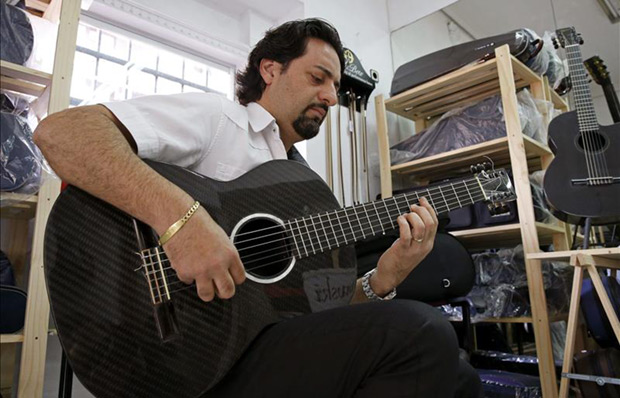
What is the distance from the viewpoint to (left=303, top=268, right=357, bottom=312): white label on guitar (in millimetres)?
811

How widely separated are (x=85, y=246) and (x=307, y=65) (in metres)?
0.85

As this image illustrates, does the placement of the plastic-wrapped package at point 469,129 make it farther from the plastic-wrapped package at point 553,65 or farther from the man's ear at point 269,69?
the man's ear at point 269,69

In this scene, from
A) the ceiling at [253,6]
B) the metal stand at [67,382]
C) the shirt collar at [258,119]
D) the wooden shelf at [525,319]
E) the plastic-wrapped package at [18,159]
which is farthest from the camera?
the ceiling at [253,6]

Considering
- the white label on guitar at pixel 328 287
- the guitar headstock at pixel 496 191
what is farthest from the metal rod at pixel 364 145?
the white label on guitar at pixel 328 287

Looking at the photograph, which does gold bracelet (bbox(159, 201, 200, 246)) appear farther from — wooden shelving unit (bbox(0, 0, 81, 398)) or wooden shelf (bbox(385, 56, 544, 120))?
wooden shelf (bbox(385, 56, 544, 120))

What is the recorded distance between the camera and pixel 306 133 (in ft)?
4.07

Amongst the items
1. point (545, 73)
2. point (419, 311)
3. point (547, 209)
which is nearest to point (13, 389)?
point (419, 311)

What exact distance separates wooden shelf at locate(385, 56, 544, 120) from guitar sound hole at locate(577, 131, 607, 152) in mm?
544

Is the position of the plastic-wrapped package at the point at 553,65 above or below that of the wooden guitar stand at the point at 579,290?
above

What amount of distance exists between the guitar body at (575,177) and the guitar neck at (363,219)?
670 mm

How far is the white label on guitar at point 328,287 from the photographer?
0.81 meters

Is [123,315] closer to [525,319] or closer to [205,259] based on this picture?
[205,259]

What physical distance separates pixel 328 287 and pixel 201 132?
0.42 m

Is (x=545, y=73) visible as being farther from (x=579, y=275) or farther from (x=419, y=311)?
(x=419, y=311)
